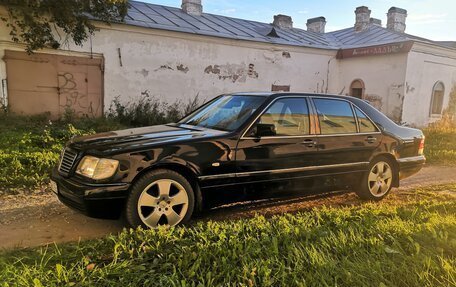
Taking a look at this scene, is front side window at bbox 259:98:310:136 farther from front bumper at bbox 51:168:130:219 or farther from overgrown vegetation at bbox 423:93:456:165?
overgrown vegetation at bbox 423:93:456:165

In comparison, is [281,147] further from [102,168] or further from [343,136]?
[102,168]

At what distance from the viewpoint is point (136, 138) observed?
155 inches

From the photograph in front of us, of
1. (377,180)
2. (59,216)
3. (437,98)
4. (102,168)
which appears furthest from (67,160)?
(437,98)

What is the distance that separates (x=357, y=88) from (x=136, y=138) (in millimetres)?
15904

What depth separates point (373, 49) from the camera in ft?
53.6

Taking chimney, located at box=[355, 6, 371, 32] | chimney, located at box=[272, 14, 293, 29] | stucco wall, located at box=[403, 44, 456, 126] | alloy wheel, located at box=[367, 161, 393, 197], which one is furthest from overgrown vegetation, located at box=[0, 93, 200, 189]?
chimney, located at box=[355, 6, 371, 32]

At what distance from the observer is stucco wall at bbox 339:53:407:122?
1582 centimetres

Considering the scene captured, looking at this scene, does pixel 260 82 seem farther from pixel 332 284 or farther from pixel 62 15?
pixel 332 284

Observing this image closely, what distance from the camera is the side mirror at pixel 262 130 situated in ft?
13.8

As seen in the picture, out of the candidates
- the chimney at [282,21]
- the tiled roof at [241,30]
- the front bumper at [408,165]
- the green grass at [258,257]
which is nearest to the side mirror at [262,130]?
the green grass at [258,257]

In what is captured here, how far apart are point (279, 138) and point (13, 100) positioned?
1001 cm

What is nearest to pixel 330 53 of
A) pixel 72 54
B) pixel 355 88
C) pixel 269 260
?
pixel 355 88

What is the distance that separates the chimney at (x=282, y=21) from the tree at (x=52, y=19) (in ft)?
32.8

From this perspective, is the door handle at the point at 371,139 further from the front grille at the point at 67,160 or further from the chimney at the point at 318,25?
the chimney at the point at 318,25
